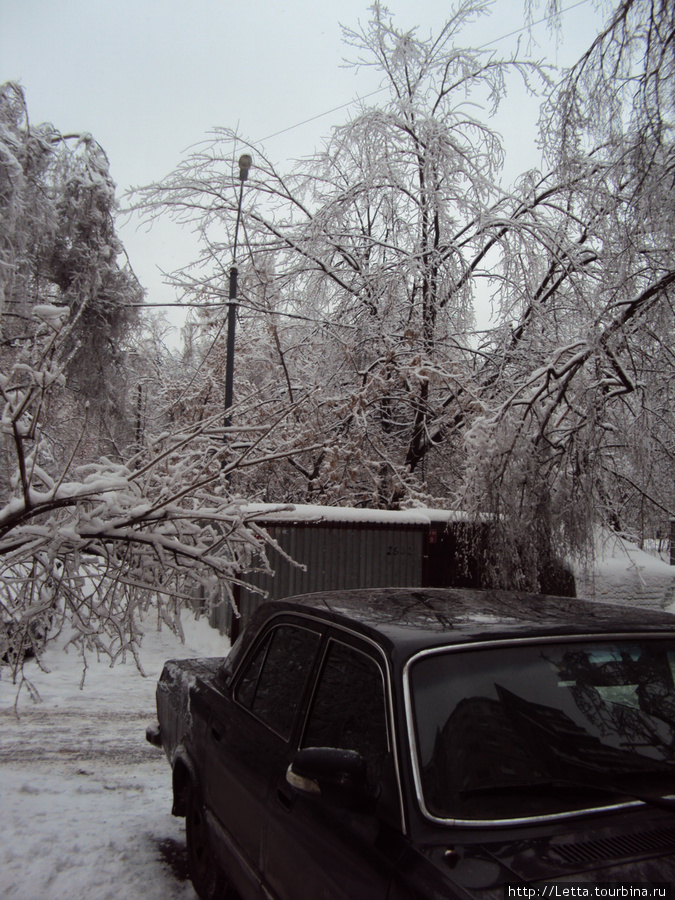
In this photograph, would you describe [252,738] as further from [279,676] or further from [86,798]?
[86,798]

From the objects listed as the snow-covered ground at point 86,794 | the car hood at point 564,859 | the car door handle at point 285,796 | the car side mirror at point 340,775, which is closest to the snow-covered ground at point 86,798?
the snow-covered ground at point 86,794

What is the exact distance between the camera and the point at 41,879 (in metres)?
3.65

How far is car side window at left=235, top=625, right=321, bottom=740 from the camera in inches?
119

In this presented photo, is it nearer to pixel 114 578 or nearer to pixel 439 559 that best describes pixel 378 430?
pixel 439 559

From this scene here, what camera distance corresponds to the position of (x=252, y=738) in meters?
3.16

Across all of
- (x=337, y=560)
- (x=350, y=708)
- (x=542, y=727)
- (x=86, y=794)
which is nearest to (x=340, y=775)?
(x=350, y=708)

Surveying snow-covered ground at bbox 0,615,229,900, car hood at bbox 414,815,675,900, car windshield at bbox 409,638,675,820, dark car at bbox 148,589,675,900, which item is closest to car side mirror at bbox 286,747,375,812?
dark car at bbox 148,589,675,900

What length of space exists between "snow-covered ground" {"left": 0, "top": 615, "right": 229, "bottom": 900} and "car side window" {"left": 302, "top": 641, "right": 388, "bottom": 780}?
1650 mm

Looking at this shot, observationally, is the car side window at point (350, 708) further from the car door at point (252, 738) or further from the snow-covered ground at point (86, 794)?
the snow-covered ground at point (86, 794)

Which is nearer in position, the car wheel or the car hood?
the car hood

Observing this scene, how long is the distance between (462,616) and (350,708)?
0.55m

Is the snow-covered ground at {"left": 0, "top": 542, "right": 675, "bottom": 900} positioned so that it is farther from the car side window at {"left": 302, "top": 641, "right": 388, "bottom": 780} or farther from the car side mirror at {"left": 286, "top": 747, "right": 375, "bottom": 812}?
the car side mirror at {"left": 286, "top": 747, "right": 375, "bottom": 812}

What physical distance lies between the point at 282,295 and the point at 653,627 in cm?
1223

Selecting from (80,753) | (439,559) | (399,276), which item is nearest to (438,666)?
(80,753)
